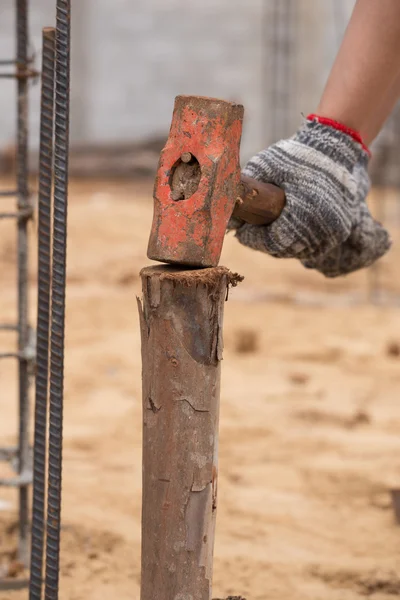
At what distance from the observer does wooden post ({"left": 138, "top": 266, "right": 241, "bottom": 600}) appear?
1505mm

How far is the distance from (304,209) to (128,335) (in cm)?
374

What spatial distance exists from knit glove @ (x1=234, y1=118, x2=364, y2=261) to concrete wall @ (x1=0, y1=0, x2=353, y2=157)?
39.1 ft

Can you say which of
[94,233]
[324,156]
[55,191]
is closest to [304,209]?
[324,156]

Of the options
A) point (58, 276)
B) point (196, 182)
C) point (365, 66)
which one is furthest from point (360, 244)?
point (58, 276)

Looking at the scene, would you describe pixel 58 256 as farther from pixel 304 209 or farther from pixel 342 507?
pixel 342 507

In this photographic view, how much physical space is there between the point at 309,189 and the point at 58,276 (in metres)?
0.52

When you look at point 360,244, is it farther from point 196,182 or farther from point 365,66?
point 196,182

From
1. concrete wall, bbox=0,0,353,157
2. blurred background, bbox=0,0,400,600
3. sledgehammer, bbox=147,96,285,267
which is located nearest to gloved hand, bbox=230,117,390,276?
sledgehammer, bbox=147,96,285,267

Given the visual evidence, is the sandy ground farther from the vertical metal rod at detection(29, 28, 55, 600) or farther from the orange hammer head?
the orange hammer head

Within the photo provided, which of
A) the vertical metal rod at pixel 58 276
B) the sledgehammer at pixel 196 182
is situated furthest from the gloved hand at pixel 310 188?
the vertical metal rod at pixel 58 276

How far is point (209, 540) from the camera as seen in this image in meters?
1.59

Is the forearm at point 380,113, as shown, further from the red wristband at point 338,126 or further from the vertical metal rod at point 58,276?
the vertical metal rod at point 58,276

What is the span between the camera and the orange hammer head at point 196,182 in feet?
4.93

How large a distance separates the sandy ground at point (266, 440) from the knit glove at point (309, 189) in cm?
112
